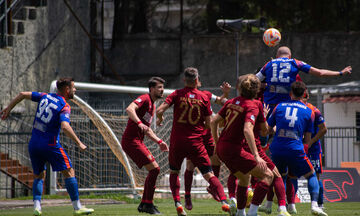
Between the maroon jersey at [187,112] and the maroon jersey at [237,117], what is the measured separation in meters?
1.17

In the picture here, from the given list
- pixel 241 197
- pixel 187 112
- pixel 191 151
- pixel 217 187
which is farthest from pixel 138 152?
pixel 241 197

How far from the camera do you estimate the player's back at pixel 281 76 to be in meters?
10.1

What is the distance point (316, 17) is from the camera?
25.6 meters

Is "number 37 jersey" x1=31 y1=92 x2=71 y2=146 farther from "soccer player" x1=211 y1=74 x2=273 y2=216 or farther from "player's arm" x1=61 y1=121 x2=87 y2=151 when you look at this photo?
"soccer player" x1=211 y1=74 x2=273 y2=216

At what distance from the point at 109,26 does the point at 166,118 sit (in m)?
9.60

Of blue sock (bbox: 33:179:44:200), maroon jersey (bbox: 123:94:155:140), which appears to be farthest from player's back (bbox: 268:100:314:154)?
blue sock (bbox: 33:179:44:200)

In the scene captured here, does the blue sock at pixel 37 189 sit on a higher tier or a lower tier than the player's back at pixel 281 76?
lower

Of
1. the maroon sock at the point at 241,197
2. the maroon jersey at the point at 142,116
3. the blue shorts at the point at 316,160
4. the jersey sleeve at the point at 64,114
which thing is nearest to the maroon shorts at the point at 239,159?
the maroon sock at the point at 241,197

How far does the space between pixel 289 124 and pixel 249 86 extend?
4.04ft

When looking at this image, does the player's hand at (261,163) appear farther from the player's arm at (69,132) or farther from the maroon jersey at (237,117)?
the player's arm at (69,132)

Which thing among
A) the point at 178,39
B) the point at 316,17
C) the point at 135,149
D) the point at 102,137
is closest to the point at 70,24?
the point at 178,39

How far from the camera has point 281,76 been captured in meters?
10.1

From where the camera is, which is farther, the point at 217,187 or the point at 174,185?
the point at 174,185

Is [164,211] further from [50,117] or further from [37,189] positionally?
[50,117]
